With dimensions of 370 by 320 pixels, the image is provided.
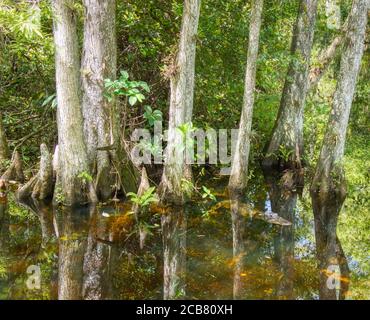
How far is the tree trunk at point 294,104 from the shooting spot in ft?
36.7

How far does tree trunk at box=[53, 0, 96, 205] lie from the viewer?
25.5ft

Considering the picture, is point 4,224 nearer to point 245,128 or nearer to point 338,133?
point 245,128

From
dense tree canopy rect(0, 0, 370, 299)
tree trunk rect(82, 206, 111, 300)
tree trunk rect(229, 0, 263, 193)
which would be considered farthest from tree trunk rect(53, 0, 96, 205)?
tree trunk rect(229, 0, 263, 193)

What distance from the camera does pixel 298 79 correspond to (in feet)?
37.8

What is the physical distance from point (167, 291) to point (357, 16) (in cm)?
647

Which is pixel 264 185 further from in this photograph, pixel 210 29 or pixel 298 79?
pixel 210 29

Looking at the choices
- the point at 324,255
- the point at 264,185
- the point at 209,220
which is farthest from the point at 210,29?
the point at 324,255

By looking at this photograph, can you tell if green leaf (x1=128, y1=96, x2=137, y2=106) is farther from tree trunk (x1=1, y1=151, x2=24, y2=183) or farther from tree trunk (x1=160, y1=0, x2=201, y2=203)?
tree trunk (x1=1, y1=151, x2=24, y2=183)

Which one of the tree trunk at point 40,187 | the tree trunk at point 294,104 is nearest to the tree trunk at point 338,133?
the tree trunk at point 294,104

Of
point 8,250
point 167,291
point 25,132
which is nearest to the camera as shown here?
point 167,291

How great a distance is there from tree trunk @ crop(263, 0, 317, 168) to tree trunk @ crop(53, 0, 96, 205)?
17.2 ft

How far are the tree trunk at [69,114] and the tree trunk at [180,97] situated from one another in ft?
4.86

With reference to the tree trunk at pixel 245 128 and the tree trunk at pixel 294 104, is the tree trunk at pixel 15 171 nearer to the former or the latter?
the tree trunk at pixel 245 128

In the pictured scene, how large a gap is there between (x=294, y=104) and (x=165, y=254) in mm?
6248
